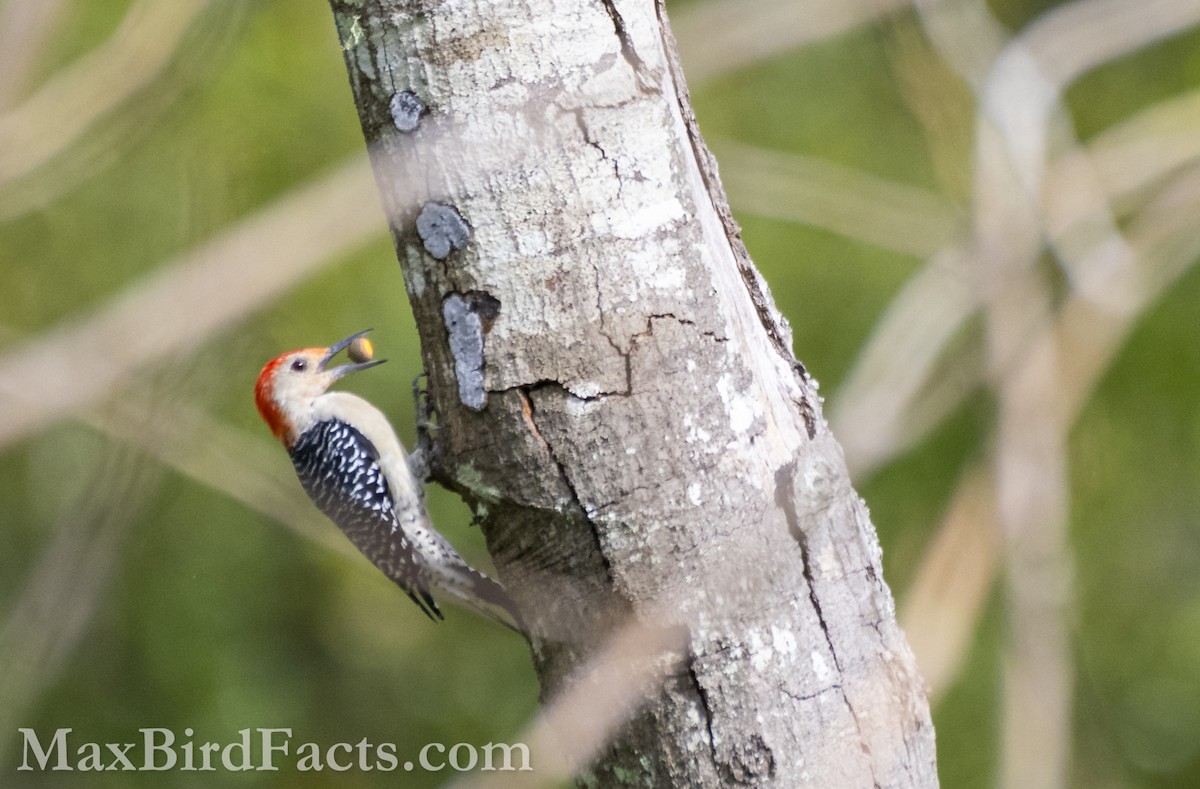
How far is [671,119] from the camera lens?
1694 millimetres

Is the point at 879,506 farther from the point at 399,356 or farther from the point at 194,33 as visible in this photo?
the point at 194,33

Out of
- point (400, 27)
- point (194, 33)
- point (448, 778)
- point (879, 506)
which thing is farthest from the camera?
point (448, 778)

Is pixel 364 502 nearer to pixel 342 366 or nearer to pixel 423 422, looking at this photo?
pixel 342 366

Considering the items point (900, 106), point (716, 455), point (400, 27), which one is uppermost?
point (400, 27)

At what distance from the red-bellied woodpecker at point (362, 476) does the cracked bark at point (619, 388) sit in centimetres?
122


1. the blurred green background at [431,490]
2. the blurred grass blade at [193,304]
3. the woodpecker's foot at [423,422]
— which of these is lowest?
the blurred green background at [431,490]

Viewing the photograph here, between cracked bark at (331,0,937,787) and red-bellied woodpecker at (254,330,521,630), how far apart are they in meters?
1.22

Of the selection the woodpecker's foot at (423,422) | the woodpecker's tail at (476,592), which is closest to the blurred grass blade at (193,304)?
the woodpecker's foot at (423,422)

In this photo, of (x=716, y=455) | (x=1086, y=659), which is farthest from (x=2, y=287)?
(x=1086, y=659)

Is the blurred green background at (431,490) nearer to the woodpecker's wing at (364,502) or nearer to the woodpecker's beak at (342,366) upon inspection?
the woodpecker's beak at (342,366)

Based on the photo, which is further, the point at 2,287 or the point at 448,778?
the point at 448,778

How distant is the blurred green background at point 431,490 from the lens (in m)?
5.40

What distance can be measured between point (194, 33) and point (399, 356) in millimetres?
2134

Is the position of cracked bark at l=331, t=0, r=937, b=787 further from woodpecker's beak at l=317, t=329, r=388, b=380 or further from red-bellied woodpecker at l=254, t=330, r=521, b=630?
woodpecker's beak at l=317, t=329, r=388, b=380
